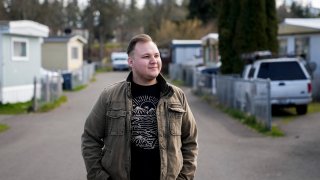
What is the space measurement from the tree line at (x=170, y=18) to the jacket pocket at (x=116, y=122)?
63.4ft

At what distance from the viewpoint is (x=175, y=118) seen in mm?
4141

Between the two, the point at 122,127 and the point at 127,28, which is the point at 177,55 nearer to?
the point at 127,28

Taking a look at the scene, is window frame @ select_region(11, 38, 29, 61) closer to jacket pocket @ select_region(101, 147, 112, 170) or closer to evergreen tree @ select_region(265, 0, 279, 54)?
evergreen tree @ select_region(265, 0, 279, 54)

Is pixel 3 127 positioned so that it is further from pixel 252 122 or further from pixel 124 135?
pixel 124 135

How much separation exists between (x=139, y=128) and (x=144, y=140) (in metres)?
0.09

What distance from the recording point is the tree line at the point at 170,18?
23.1m

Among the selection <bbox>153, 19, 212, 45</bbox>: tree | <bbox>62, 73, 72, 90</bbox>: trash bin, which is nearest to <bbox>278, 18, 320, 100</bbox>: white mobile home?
<bbox>62, 73, 72, 90</bbox>: trash bin

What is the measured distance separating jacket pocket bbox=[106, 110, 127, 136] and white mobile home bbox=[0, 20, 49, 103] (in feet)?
61.2

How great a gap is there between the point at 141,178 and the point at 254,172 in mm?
5646

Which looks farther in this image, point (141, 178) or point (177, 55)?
point (177, 55)

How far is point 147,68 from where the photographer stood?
4086 millimetres

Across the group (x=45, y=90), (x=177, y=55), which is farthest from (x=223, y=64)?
(x=177, y=55)

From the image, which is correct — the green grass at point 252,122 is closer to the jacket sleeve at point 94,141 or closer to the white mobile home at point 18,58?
the white mobile home at point 18,58

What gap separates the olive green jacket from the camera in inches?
159
